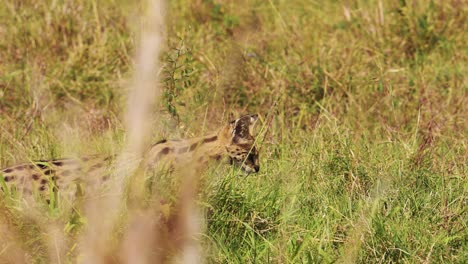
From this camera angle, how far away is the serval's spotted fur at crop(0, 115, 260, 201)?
159 inches

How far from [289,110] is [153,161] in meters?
2.05

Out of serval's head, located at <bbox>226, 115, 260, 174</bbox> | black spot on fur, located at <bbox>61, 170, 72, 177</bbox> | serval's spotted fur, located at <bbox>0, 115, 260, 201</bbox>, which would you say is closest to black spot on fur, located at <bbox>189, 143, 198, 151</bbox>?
serval's spotted fur, located at <bbox>0, 115, 260, 201</bbox>

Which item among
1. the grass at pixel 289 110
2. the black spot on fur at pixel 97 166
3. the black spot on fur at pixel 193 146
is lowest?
the grass at pixel 289 110

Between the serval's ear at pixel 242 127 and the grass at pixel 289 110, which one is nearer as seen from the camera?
the grass at pixel 289 110

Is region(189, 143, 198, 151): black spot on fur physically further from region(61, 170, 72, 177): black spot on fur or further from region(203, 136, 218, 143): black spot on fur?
region(61, 170, 72, 177): black spot on fur

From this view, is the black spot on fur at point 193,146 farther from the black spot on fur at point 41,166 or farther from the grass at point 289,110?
the black spot on fur at point 41,166

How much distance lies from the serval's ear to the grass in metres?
0.08

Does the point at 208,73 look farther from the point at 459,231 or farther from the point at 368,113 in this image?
the point at 459,231

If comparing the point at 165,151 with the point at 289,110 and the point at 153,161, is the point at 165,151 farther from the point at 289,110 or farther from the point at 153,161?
the point at 289,110

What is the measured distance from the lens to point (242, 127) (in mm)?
4922

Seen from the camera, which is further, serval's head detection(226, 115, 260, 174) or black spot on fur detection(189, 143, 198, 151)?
serval's head detection(226, 115, 260, 174)

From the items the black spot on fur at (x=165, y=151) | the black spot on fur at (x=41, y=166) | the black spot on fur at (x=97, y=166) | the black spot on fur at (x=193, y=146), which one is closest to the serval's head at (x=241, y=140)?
the black spot on fur at (x=193, y=146)

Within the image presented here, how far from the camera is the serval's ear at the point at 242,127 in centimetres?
489

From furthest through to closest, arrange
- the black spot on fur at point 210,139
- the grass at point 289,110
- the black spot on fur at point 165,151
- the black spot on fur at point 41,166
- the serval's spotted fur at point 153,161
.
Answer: the black spot on fur at point 210,139 → the black spot on fur at point 41,166 → the black spot on fur at point 165,151 → the serval's spotted fur at point 153,161 → the grass at point 289,110
